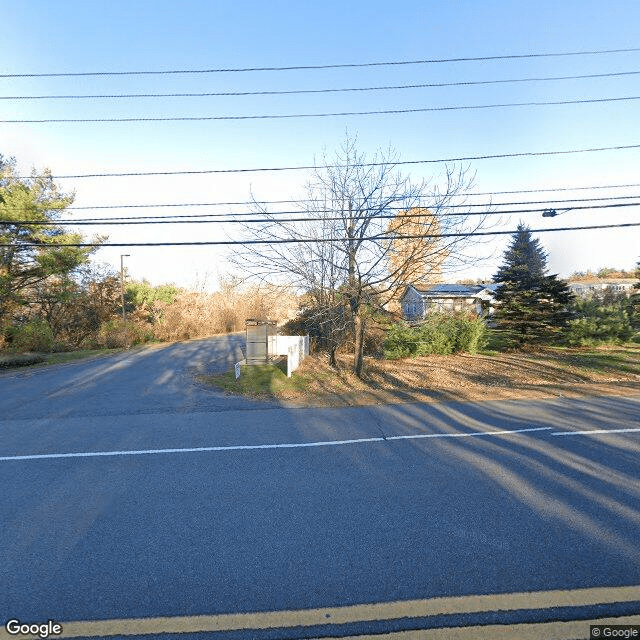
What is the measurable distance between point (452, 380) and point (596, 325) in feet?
38.1

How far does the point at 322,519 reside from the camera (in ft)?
10.6

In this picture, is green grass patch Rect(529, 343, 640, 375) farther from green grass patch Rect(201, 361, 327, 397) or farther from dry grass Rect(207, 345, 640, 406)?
green grass patch Rect(201, 361, 327, 397)

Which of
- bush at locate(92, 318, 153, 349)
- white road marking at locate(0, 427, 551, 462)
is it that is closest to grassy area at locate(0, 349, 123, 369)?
bush at locate(92, 318, 153, 349)

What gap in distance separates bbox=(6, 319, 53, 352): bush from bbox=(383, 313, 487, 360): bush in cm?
1658

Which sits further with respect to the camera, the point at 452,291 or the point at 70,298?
the point at 452,291


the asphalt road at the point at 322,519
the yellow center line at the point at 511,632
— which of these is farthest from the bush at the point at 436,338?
the yellow center line at the point at 511,632

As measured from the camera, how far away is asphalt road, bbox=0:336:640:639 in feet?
7.61

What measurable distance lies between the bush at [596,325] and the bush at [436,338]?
15.9 ft

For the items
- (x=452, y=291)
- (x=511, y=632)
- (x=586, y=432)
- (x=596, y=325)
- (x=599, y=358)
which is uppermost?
(x=452, y=291)

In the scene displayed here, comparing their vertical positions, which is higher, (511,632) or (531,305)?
(531,305)

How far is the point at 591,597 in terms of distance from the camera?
2287mm

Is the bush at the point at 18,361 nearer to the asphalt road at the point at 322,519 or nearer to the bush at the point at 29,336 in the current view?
the bush at the point at 29,336

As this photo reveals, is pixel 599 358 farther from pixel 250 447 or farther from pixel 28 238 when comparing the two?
pixel 28 238

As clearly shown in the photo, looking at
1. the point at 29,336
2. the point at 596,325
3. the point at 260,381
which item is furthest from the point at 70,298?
the point at 596,325
